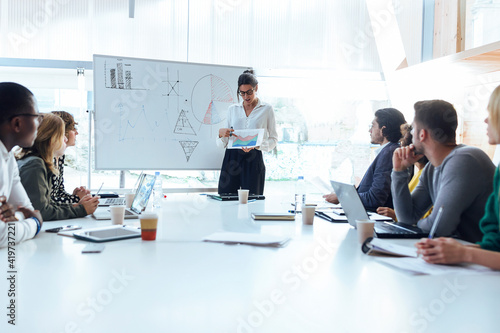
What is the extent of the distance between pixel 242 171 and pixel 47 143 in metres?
1.92

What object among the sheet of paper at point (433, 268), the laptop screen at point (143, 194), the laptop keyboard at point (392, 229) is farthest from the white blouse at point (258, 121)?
the sheet of paper at point (433, 268)

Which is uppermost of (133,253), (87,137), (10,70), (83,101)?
(10,70)

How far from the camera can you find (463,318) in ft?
3.17

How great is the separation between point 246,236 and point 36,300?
0.84 m

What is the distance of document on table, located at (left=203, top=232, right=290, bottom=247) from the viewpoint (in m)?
1.62

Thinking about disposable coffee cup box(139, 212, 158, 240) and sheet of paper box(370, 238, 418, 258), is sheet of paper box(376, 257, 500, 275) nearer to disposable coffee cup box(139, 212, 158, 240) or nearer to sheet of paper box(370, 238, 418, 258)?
sheet of paper box(370, 238, 418, 258)

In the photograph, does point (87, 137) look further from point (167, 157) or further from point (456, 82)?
point (456, 82)

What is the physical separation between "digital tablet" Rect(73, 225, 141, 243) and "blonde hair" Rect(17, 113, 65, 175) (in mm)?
667

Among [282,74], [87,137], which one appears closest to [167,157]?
[87,137]

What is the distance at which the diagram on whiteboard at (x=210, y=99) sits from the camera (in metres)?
4.27

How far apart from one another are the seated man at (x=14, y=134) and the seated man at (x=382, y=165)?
5.56 feet

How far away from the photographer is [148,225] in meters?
1.67

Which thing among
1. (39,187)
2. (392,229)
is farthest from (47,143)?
(392,229)

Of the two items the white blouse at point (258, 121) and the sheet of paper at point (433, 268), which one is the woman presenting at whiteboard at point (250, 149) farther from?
the sheet of paper at point (433, 268)
